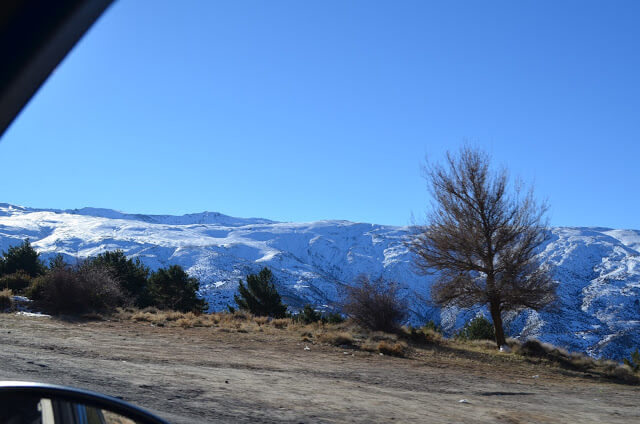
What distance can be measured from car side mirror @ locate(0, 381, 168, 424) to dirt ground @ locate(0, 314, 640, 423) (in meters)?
4.43

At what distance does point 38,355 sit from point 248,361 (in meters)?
4.43

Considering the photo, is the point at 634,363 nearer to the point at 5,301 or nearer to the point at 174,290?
the point at 5,301

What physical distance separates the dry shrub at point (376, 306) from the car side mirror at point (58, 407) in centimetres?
1866

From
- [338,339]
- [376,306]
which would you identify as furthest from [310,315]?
[338,339]

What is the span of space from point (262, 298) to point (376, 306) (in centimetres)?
1655

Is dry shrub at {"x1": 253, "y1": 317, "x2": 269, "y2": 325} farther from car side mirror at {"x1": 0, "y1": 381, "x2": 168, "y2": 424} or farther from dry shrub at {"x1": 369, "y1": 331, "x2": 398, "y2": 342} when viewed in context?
car side mirror at {"x1": 0, "y1": 381, "x2": 168, "y2": 424}

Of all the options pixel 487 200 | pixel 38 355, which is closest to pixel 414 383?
pixel 38 355

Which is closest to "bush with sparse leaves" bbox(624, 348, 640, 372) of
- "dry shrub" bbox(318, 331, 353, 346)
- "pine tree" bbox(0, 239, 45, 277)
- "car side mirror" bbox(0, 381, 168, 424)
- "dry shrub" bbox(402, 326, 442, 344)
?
"dry shrub" bbox(402, 326, 442, 344)

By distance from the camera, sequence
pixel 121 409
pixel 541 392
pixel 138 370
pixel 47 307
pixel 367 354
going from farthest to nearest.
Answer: pixel 47 307, pixel 367 354, pixel 541 392, pixel 138 370, pixel 121 409

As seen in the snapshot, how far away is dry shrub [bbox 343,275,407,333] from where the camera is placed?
20328 mm

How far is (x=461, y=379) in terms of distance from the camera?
39.4 feet

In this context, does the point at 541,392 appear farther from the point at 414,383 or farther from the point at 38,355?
the point at 38,355

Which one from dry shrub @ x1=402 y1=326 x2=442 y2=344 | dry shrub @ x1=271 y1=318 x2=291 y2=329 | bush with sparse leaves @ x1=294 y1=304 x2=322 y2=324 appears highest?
dry shrub @ x1=402 y1=326 x2=442 y2=344

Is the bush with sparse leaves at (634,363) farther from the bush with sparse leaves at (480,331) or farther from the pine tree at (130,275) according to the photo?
the pine tree at (130,275)
